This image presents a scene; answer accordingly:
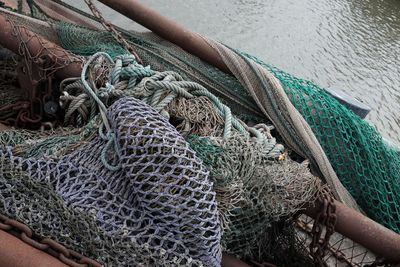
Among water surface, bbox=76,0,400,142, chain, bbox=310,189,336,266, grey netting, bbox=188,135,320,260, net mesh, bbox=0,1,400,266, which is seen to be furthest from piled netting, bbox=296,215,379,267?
water surface, bbox=76,0,400,142

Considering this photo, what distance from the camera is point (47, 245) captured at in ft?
4.49

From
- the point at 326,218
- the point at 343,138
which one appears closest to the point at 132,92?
the point at 326,218

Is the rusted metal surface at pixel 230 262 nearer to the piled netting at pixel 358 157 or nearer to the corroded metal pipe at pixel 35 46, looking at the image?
the piled netting at pixel 358 157

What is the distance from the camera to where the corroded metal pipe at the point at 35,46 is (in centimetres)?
207

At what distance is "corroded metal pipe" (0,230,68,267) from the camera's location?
1.28m

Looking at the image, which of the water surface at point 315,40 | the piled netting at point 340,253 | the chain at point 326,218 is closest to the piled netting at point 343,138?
the piled netting at point 340,253

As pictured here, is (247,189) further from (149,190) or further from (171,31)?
(171,31)

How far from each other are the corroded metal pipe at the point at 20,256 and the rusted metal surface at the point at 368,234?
3.75 ft

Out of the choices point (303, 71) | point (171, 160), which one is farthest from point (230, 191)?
point (303, 71)

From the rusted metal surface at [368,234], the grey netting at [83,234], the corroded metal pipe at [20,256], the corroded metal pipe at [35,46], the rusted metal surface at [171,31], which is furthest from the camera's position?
the rusted metal surface at [171,31]

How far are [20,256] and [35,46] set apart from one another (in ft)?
3.80

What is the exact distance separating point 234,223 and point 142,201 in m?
0.46

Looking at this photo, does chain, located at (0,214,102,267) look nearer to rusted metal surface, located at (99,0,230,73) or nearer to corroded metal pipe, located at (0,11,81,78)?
corroded metal pipe, located at (0,11,81,78)

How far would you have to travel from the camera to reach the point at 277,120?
234 cm
